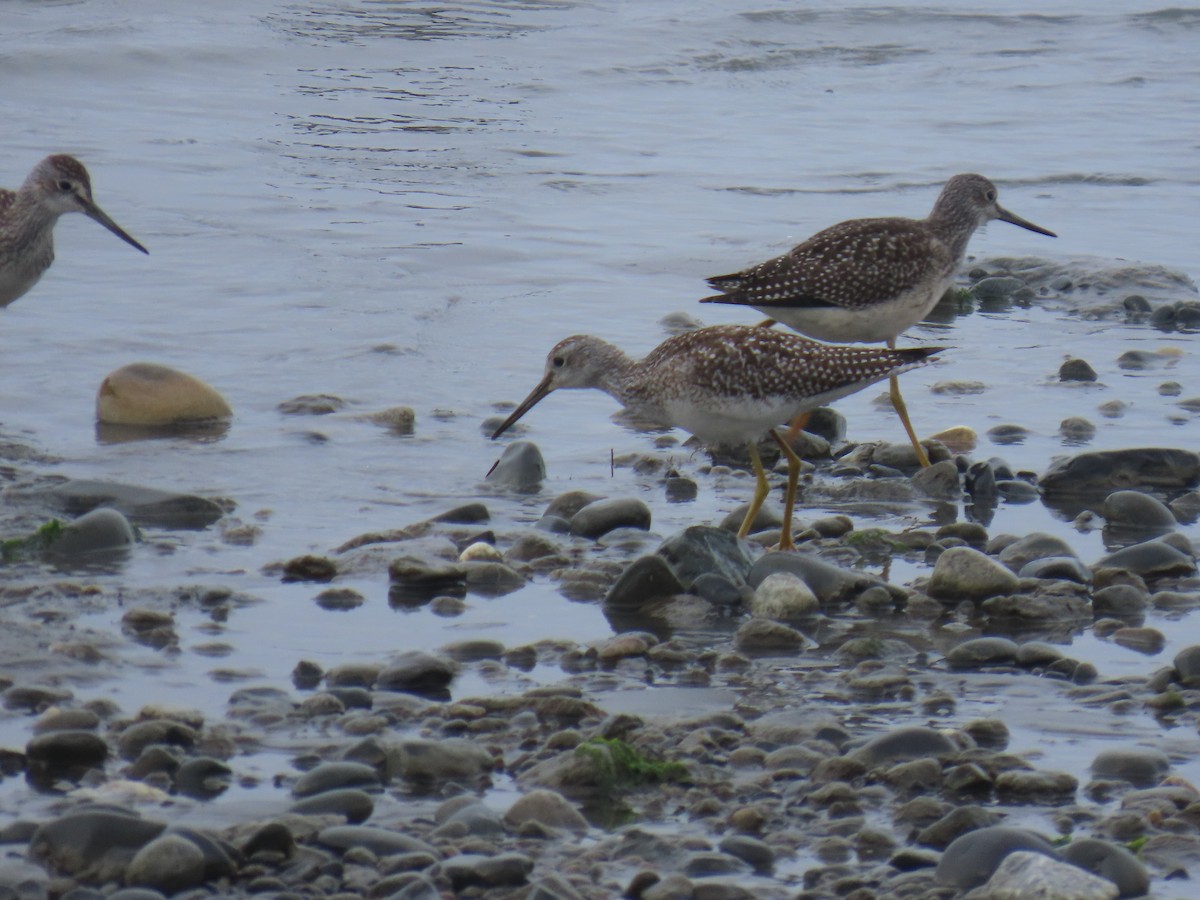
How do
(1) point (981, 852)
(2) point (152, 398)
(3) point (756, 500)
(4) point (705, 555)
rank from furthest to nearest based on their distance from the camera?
1. (2) point (152, 398)
2. (3) point (756, 500)
3. (4) point (705, 555)
4. (1) point (981, 852)

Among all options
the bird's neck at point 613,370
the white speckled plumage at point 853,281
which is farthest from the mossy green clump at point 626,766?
A: the white speckled plumage at point 853,281

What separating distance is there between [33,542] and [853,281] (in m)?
4.30

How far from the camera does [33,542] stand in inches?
262

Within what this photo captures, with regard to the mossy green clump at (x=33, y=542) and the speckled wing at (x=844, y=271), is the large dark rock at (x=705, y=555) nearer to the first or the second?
the speckled wing at (x=844, y=271)

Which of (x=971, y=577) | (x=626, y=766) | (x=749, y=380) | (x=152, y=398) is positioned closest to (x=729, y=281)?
(x=749, y=380)

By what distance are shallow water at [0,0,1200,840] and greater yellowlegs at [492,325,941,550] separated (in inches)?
21.5

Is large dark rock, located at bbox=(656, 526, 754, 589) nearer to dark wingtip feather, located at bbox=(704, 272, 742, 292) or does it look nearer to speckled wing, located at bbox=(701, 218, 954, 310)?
speckled wing, located at bbox=(701, 218, 954, 310)

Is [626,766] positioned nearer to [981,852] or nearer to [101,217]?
[981,852]

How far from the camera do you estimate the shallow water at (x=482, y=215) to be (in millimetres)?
7809

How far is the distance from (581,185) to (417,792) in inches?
436

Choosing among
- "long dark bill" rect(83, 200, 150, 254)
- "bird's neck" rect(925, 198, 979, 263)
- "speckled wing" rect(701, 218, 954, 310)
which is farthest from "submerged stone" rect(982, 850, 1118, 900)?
"long dark bill" rect(83, 200, 150, 254)

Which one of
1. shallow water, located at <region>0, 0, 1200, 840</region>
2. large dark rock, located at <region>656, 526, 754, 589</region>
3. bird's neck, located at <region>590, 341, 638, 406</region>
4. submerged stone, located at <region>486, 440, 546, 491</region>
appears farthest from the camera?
submerged stone, located at <region>486, 440, 546, 491</region>

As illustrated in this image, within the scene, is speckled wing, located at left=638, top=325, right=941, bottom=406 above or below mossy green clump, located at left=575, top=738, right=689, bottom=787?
above

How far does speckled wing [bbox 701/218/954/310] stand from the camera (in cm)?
863
